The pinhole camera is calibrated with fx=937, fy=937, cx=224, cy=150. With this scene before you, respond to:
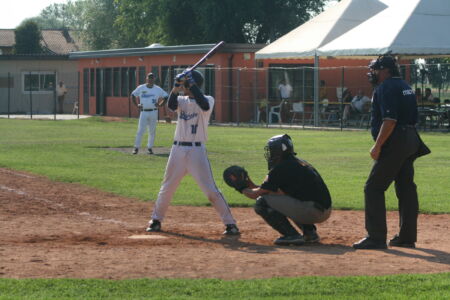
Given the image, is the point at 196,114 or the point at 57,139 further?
the point at 57,139

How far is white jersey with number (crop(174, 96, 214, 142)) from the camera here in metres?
10.6

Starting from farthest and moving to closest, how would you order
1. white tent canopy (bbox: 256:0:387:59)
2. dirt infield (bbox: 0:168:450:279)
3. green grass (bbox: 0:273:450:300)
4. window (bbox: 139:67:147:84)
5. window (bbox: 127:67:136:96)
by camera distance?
1. window (bbox: 127:67:136:96)
2. window (bbox: 139:67:147:84)
3. white tent canopy (bbox: 256:0:387:59)
4. dirt infield (bbox: 0:168:450:279)
5. green grass (bbox: 0:273:450:300)

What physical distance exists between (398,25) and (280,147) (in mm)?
23644

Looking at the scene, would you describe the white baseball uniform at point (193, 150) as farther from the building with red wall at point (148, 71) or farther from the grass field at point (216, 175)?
the building with red wall at point (148, 71)

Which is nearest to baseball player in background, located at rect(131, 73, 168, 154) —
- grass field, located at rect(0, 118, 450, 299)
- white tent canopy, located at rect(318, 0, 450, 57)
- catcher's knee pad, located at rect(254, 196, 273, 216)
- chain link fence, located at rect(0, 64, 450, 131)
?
grass field, located at rect(0, 118, 450, 299)

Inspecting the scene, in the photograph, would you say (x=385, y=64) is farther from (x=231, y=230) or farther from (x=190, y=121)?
(x=231, y=230)

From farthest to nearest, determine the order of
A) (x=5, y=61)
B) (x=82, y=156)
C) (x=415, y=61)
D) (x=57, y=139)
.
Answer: (x=5, y=61) < (x=415, y=61) < (x=57, y=139) < (x=82, y=156)

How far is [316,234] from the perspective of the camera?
394 inches

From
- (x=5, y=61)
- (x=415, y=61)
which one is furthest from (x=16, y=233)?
(x=5, y=61)

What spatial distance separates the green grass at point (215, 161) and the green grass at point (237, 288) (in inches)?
217

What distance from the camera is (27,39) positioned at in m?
77.2

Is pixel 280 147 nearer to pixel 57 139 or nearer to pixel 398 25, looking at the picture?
pixel 57 139

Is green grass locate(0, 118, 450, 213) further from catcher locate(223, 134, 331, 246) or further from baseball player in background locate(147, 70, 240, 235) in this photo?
catcher locate(223, 134, 331, 246)

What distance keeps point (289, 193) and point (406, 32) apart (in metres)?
23.3
